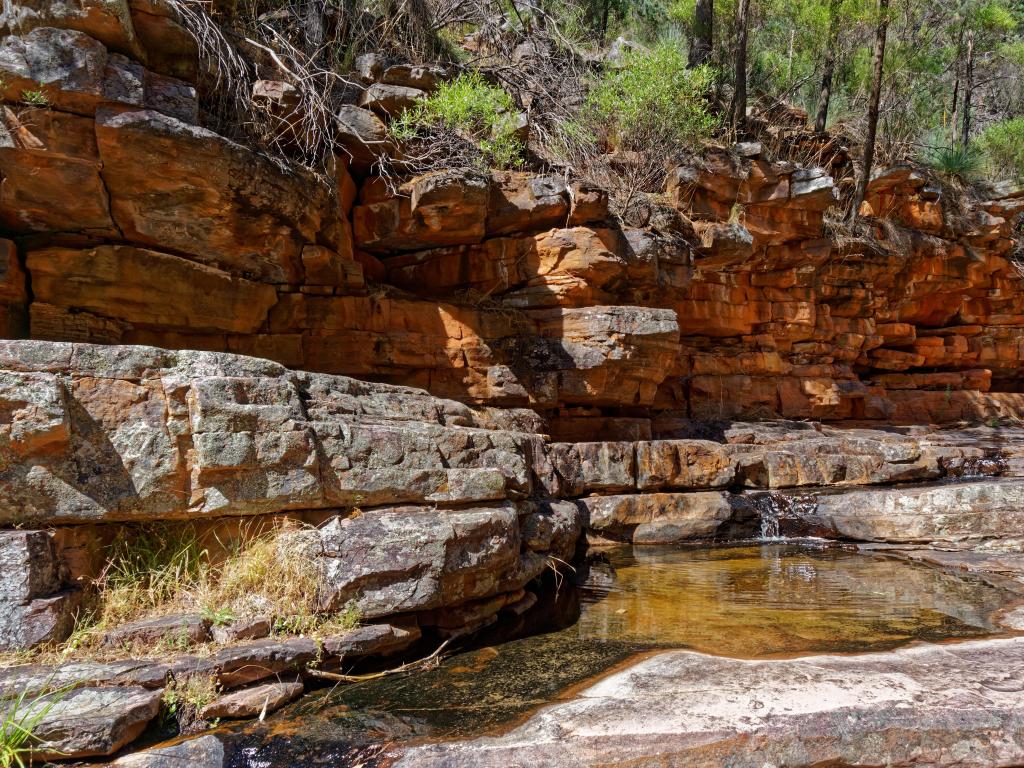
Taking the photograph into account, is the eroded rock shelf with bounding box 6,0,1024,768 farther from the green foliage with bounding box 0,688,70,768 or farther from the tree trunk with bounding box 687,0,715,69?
the tree trunk with bounding box 687,0,715,69

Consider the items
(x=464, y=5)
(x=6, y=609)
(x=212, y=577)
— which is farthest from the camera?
(x=464, y=5)

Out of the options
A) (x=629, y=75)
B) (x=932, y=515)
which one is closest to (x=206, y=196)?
(x=629, y=75)

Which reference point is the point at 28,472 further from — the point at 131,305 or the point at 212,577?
the point at 131,305

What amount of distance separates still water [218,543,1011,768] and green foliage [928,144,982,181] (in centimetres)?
1113

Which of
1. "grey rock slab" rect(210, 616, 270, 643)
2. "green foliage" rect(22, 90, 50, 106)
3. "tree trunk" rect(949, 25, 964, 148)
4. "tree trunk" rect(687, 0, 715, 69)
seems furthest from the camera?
"tree trunk" rect(949, 25, 964, 148)

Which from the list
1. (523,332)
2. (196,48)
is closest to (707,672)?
(523,332)

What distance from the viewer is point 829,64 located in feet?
43.3

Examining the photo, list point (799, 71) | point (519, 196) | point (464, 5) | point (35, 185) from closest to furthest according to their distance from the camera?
1. point (35, 185)
2. point (519, 196)
3. point (464, 5)
4. point (799, 71)

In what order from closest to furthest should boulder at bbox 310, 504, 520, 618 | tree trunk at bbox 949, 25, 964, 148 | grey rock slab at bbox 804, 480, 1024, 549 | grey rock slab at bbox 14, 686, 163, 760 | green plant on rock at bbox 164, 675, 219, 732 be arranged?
grey rock slab at bbox 14, 686, 163, 760, green plant on rock at bbox 164, 675, 219, 732, boulder at bbox 310, 504, 520, 618, grey rock slab at bbox 804, 480, 1024, 549, tree trunk at bbox 949, 25, 964, 148

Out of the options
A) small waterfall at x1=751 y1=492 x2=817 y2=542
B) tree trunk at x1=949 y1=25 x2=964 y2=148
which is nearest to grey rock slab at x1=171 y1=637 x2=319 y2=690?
small waterfall at x1=751 y1=492 x2=817 y2=542

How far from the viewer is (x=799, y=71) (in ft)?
49.1

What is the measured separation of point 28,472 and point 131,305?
141 inches

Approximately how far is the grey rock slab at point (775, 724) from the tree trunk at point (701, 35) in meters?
11.8

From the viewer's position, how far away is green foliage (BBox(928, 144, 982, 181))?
45.1ft
